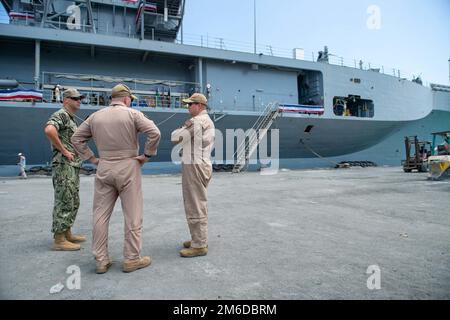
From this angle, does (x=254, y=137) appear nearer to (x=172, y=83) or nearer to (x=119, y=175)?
(x=172, y=83)

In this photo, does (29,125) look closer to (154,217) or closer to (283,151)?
(154,217)

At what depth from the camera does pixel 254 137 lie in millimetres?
14086

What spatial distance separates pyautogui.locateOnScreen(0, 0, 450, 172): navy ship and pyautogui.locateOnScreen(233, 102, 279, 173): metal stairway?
0.34 meters

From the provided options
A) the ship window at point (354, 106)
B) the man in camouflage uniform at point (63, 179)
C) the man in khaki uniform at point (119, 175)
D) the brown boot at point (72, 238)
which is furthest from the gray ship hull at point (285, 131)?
the man in khaki uniform at point (119, 175)

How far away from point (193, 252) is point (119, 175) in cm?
97

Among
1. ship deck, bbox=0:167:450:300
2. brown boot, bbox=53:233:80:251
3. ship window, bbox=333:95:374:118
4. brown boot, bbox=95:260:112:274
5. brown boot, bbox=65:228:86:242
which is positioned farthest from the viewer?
ship window, bbox=333:95:374:118

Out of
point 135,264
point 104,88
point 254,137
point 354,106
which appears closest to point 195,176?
point 135,264

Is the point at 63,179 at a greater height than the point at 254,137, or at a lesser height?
lesser

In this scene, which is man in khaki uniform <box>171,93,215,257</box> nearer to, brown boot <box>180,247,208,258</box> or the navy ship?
brown boot <box>180,247,208,258</box>

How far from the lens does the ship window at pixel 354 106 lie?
17.2 metres

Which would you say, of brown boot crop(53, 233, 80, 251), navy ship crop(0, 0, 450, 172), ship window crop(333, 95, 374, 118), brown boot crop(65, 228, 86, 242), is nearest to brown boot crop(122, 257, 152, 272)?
brown boot crop(53, 233, 80, 251)

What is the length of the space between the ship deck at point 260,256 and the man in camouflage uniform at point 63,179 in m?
0.19

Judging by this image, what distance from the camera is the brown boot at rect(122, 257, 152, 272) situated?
2.13 m

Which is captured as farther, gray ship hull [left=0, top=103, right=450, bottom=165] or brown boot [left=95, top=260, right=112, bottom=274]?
gray ship hull [left=0, top=103, right=450, bottom=165]
